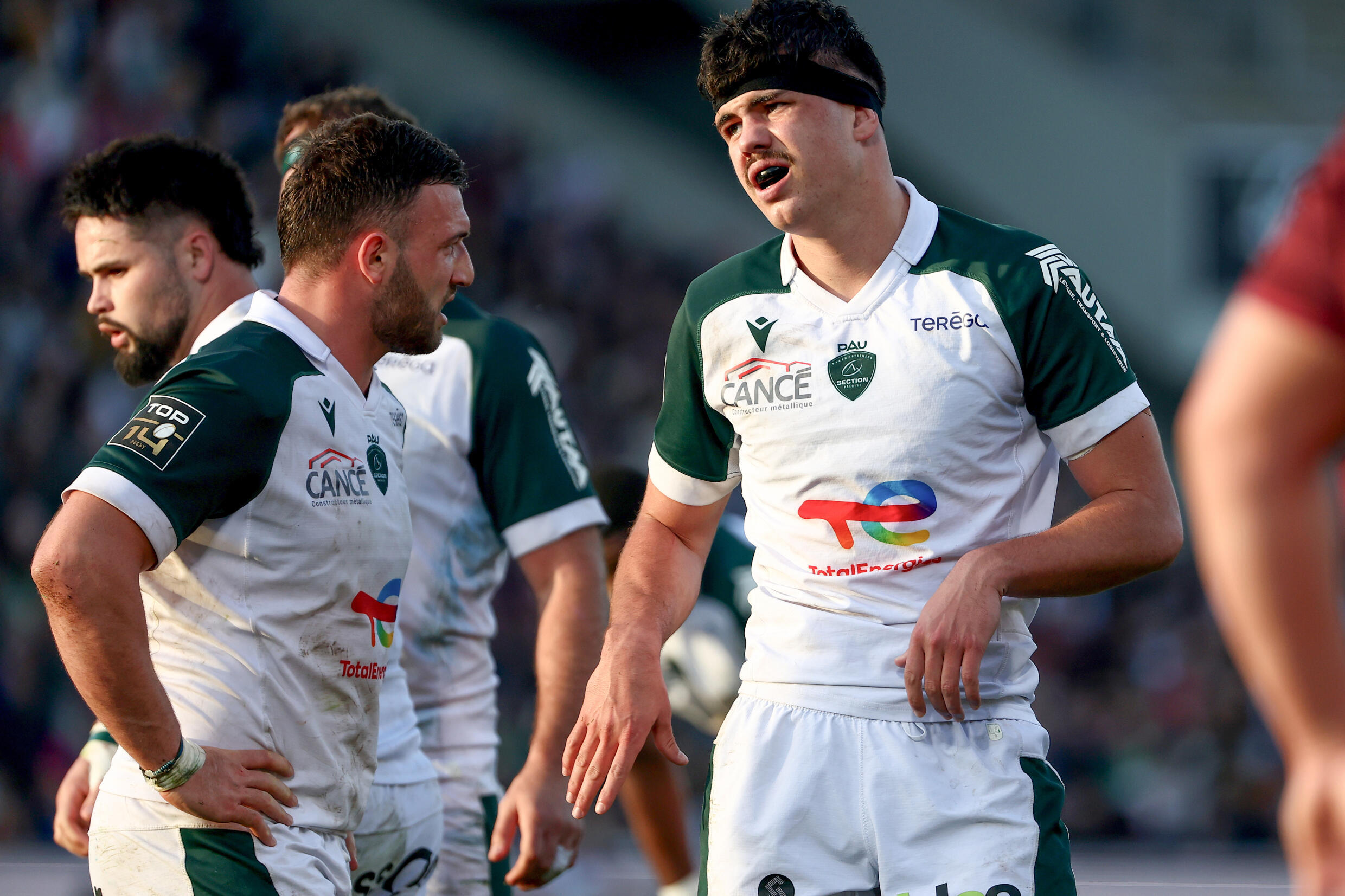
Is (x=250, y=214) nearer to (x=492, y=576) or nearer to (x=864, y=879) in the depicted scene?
(x=492, y=576)

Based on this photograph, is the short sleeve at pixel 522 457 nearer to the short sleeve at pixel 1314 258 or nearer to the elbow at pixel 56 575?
the elbow at pixel 56 575

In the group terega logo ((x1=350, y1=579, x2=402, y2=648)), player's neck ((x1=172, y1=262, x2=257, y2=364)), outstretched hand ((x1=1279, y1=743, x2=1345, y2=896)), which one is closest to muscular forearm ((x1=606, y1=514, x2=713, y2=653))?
terega logo ((x1=350, y1=579, x2=402, y2=648))

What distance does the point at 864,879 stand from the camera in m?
2.84

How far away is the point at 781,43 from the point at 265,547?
153 cm

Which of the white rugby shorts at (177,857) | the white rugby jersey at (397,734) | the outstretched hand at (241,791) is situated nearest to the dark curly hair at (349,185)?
the white rugby jersey at (397,734)

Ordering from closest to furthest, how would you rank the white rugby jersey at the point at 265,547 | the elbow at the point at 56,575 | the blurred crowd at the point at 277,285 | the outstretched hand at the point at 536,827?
the elbow at the point at 56,575 < the white rugby jersey at the point at 265,547 < the outstretched hand at the point at 536,827 < the blurred crowd at the point at 277,285

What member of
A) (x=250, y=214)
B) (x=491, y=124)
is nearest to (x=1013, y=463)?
(x=250, y=214)

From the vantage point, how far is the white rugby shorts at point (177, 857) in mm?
2729

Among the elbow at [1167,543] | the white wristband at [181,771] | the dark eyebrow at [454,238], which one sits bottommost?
the white wristband at [181,771]

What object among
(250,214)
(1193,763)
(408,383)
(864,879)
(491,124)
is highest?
(491,124)

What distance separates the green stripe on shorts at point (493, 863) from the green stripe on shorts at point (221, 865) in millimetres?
1280

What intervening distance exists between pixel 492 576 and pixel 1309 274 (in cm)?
304

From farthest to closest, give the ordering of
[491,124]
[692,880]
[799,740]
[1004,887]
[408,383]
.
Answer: [491,124]
[692,880]
[408,383]
[799,740]
[1004,887]

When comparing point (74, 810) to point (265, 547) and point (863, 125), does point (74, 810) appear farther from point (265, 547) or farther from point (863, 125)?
point (863, 125)
